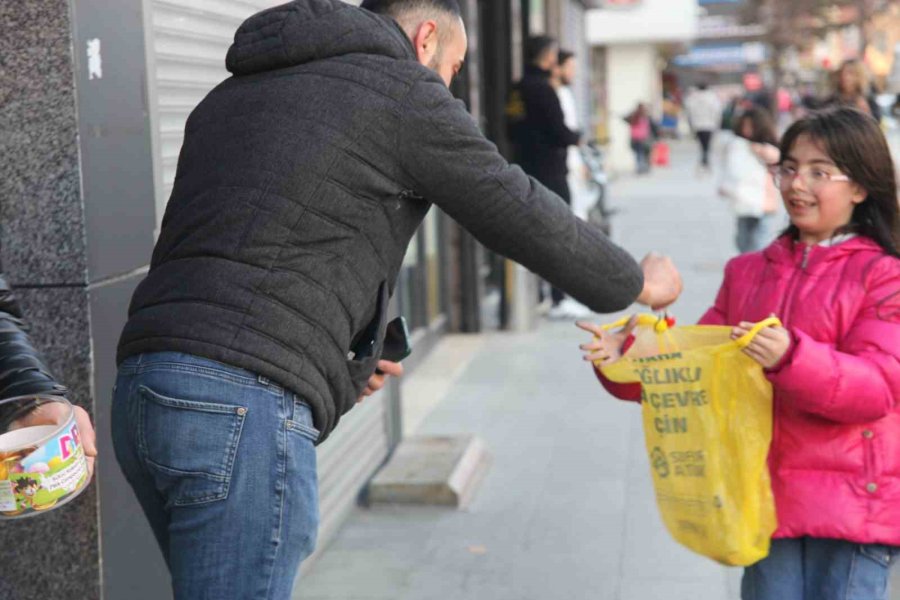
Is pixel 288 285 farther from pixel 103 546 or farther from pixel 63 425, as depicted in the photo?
pixel 103 546

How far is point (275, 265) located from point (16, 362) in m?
0.46

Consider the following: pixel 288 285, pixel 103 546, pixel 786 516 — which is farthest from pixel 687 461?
pixel 103 546

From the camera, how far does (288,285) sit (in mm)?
2311

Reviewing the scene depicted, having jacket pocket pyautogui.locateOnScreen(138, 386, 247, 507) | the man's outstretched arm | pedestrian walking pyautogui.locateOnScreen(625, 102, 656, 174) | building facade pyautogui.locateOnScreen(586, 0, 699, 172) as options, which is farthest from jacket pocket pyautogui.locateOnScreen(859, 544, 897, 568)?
building facade pyautogui.locateOnScreen(586, 0, 699, 172)

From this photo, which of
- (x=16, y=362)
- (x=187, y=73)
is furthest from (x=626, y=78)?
(x=16, y=362)

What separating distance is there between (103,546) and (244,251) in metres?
1.32

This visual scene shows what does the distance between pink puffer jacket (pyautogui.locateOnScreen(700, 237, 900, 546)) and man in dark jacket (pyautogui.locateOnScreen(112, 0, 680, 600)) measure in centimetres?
79

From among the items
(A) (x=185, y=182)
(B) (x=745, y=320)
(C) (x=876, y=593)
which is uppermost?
(A) (x=185, y=182)

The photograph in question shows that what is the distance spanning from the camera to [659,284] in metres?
2.88

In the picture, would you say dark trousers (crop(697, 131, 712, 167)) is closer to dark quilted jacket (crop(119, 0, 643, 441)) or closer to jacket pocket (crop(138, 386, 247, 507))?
dark quilted jacket (crop(119, 0, 643, 441))

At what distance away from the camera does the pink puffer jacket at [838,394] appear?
111 inches

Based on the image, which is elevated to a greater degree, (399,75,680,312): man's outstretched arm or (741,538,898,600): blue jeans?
(399,75,680,312): man's outstretched arm

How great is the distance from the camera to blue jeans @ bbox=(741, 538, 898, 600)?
2.96 metres

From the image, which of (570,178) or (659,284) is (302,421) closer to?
(659,284)
